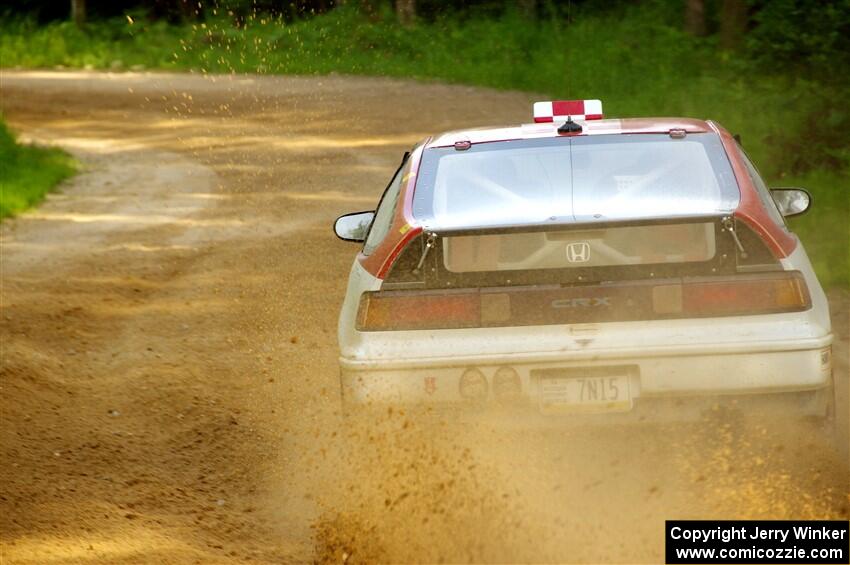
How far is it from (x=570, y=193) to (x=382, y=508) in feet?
4.75

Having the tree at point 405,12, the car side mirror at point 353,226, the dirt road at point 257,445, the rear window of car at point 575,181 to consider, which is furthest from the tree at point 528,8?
the rear window of car at point 575,181

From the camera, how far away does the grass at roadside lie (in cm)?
1683

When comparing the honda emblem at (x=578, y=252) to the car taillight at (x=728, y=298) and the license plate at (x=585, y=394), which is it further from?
the license plate at (x=585, y=394)

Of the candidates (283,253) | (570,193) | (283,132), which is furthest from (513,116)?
(570,193)

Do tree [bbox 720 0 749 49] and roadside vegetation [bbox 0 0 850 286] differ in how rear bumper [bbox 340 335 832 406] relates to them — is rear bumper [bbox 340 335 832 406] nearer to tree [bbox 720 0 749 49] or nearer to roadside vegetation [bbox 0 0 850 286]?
roadside vegetation [bbox 0 0 850 286]

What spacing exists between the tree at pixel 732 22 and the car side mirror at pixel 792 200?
17.2 m

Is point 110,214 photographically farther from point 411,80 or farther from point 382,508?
point 411,80

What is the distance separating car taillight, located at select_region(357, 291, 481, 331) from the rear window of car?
29 centimetres

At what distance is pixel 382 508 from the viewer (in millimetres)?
5312

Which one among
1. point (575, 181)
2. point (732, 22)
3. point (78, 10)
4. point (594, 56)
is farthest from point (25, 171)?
point (78, 10)

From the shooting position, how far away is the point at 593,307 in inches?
203

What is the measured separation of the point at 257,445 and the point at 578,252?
2255 mm

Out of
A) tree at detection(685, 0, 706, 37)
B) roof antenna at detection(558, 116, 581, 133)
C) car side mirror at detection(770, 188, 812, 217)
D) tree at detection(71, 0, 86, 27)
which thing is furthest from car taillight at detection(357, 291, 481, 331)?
tree at detection(71, 0, 86, 27)

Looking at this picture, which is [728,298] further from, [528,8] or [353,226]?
[528,8]
